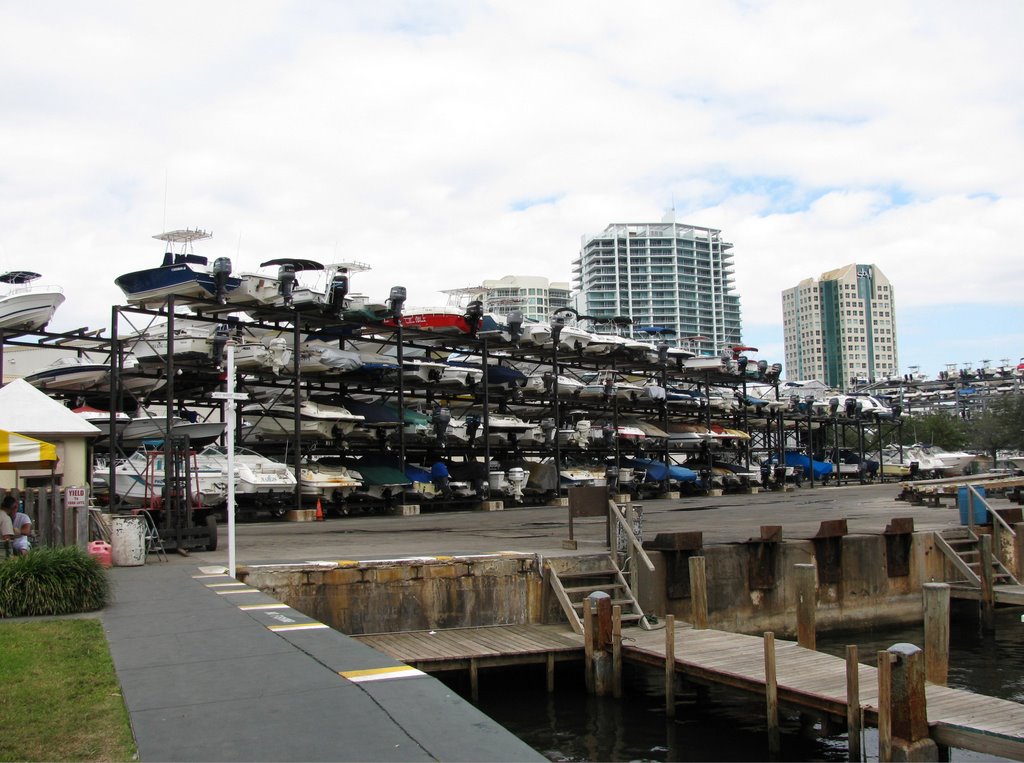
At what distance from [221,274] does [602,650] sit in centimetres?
1949

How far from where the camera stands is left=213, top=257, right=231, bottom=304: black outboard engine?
28.9 m

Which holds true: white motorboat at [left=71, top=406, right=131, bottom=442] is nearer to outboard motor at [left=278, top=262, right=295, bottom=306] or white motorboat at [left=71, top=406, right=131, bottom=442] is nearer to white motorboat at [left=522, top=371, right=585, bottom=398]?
outboard motor at [left=278, top=262, right=295, bottom=306]

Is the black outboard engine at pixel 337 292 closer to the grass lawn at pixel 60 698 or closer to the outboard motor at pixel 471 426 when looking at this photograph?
the outboard motor at pixel 471 426

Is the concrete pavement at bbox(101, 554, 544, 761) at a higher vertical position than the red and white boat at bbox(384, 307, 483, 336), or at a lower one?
lower

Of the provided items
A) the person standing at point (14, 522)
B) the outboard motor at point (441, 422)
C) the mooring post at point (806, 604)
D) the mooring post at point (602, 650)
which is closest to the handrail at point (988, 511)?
the mooring post at point (806, 604)

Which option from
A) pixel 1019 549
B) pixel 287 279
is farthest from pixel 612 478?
pixel 1019 549

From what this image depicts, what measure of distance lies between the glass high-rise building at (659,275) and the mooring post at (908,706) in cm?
14756

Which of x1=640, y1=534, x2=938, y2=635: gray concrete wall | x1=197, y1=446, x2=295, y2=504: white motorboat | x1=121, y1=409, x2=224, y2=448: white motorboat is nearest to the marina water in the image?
x1=640, y1=534, x2=938, y2=635: gray concrete wall

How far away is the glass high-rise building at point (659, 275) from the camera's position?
165 m

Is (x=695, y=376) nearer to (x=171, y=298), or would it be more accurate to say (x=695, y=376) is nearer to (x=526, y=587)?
(x=171, y=298)

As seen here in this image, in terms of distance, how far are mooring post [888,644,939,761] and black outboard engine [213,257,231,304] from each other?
2388 cm

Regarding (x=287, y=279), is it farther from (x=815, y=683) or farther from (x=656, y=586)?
(x=815, y=683)

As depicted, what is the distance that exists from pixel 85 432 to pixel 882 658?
1359 centimetres

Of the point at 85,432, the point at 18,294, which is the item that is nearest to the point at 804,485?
the point at 18,294
